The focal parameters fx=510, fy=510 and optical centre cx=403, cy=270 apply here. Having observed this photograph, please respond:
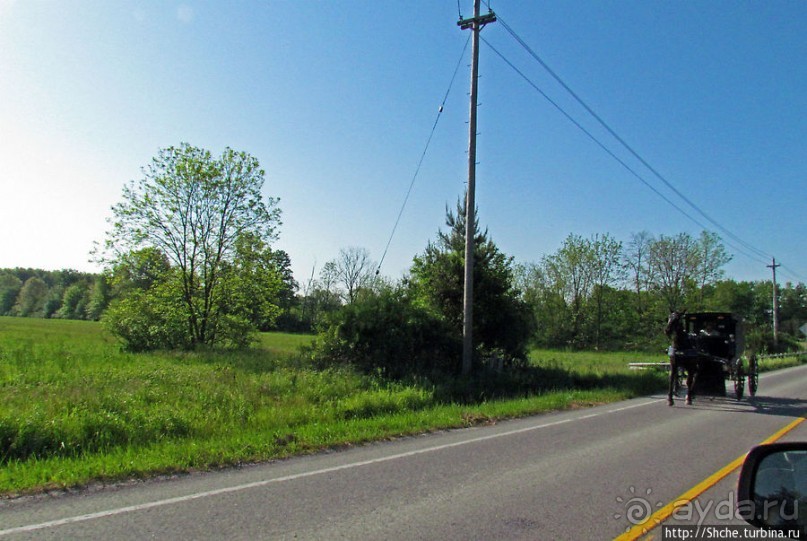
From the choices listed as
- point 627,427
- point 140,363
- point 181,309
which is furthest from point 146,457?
point 181,309

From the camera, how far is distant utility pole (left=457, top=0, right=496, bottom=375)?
16.1 m

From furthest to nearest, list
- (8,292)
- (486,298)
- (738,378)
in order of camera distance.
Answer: (8,292) → (486,298) → (738,378)

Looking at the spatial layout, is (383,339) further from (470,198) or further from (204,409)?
(204,409)

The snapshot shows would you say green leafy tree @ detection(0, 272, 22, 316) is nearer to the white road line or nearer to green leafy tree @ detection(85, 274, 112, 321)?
green leafy tree @ detection(85, 274, 112, 321)

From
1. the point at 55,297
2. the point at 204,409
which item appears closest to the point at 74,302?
the point at 55,297

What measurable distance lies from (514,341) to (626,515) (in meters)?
14.8

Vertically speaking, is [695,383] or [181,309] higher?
[181,309]

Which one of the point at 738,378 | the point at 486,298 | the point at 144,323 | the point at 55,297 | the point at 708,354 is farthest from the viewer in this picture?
the point at 55,297

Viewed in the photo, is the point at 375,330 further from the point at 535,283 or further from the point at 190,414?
the point at 535,283

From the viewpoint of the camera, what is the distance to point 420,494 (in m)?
5.48

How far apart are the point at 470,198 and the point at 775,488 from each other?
14196 mm

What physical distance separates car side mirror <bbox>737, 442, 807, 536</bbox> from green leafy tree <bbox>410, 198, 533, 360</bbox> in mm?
16127

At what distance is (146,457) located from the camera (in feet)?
21.9

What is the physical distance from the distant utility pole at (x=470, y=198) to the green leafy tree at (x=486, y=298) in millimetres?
2674
